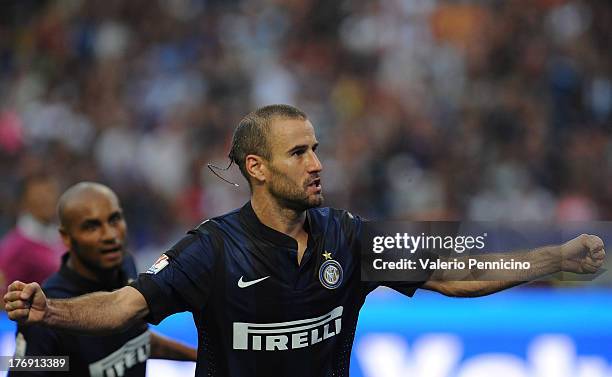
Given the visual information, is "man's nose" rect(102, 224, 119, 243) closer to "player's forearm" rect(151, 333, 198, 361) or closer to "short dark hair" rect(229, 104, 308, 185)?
"player's forearm" rect(151, 333, 198, 361)

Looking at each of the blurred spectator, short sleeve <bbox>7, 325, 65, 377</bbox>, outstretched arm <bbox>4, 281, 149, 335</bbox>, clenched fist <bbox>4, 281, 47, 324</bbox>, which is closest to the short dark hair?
outstretched arm <bbox>4, 281, 149, 335</bbox>

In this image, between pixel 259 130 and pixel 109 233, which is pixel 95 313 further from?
pixel 109 233

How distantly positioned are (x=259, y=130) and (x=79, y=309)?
3.62 feet

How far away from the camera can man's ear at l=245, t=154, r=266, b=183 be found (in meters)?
4.60

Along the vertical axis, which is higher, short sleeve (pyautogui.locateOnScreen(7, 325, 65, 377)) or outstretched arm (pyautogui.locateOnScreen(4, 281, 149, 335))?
short sleeve (pyautogui.locateOnScreen(7, 325, 65, 377))

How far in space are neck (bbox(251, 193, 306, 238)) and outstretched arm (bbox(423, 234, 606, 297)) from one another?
666 mm

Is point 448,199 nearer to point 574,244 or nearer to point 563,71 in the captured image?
point 563,71

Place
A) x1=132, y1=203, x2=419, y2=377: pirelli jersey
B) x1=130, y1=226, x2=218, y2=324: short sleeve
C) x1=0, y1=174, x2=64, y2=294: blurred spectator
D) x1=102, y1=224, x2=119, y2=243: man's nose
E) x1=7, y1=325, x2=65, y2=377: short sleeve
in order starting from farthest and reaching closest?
x1=0, y1=174, x2=64, y2=294: blurred spectator
x1=102, y1=224, x2=119, y2=243: man's nose
x1=7, y1=325, x2=65, y2=377: short sleeve
x1=132, y1=203, x2=419, y2=377: pirelli jersey
x1=130, y1=226, x2=218, y2=324: short sleeve

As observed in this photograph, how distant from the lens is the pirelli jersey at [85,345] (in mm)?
5223

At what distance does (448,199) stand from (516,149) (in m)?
1.19

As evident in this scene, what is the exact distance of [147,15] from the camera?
15023mm

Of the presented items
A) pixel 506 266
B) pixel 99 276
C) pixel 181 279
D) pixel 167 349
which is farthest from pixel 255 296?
pixel 99 276

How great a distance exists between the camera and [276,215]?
4.65 m

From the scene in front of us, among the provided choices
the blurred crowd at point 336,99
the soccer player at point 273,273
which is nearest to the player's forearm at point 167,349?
the soccer player at point 273,273
